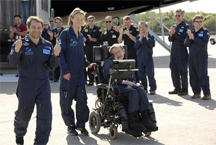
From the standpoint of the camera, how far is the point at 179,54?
9.45 metres

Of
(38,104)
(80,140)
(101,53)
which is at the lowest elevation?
(80,140)

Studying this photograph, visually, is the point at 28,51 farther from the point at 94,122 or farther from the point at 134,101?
the point at 94,122

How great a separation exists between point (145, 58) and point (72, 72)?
396cm

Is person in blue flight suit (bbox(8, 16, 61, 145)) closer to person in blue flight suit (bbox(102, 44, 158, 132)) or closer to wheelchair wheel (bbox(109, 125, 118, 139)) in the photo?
wheelchair wheel (bbox(109, 125, 118, 139))

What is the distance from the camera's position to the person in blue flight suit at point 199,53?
8.75 m

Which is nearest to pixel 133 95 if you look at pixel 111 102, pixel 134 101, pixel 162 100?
pixel 134 101

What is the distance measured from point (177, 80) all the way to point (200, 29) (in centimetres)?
139

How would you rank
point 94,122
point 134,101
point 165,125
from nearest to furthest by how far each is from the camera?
point 134,101 < point 94,122 < point 165,125

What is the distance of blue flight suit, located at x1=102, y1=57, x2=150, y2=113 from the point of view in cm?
571

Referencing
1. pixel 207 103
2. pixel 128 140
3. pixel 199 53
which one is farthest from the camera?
pixel 199 53

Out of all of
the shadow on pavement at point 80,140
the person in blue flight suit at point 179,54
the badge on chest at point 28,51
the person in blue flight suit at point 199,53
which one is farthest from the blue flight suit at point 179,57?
the badge on chest at point 28,51

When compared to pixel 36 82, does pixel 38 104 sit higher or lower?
lower

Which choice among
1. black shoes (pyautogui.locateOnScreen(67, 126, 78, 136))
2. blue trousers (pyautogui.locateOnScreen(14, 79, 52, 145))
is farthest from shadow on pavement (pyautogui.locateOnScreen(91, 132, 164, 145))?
blue trousers (pyautogui.locateOnScreen(14, 79, 52, 145))

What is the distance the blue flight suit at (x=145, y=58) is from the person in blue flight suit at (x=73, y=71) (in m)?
3.70
